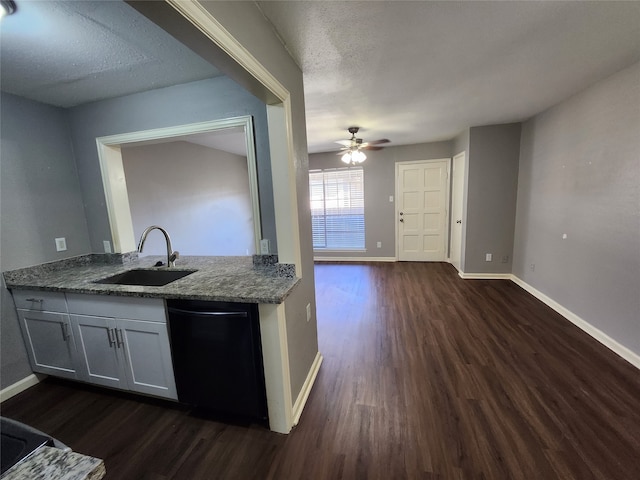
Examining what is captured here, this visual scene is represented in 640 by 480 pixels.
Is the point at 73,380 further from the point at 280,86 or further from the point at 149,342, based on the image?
the point at 280,86

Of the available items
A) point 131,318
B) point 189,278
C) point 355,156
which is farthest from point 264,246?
point 355,156

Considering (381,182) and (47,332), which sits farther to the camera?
(381,182)

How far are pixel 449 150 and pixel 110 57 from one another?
5.17 m

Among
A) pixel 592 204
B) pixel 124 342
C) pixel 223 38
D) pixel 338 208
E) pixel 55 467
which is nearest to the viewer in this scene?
pixel 55 467

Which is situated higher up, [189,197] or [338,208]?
[189,197]

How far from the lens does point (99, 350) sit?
6.25 ft

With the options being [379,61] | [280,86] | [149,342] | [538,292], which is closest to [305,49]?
[280,86]

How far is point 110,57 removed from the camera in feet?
5.40

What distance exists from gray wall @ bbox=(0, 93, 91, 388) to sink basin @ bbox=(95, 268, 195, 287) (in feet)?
2.18

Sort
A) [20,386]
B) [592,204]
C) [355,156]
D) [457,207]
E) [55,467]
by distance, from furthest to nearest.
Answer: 1. [457,207]
2. [355,156]
3. [592,204]
4. [20,386]
5. [55,467]

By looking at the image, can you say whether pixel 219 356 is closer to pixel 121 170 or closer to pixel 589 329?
pixel 121 170

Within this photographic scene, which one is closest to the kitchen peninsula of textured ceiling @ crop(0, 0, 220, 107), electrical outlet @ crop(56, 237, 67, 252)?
electrical outlet @ crop(56, 237, 67, 252)

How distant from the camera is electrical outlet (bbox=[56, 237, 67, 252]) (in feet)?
7.58

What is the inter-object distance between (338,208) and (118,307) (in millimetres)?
4566
